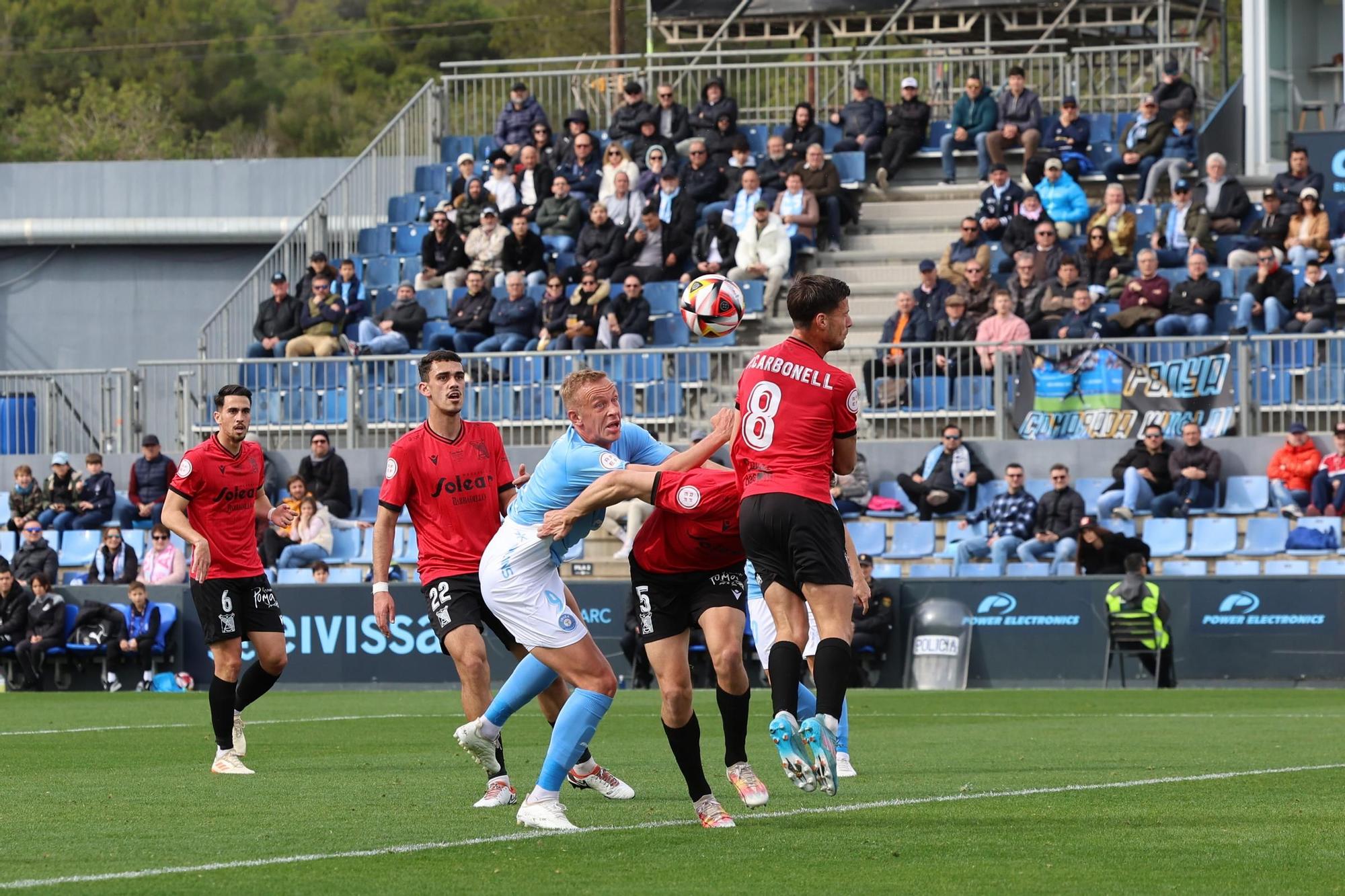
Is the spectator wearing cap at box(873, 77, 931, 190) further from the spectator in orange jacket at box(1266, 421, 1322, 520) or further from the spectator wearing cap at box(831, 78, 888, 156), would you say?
the spectator in orange jacket at box(1266, 421, 1322, 520)

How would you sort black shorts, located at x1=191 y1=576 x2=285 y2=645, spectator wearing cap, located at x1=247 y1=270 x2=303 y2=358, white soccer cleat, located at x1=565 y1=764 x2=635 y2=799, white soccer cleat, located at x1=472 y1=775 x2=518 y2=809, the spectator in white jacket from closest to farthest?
white soccer cleat, located at x1=472 y1=775 x2=518 y2=809 < white soccer cleat, located at x1=565 y1=764 x2=635 y2=799 < black shorts, located at x1=191 y1=576 x2=285 y2=645 < the spectator in white jacket < spectator wearing cap, located at x1=247 y1=270 x2=303 y2=358

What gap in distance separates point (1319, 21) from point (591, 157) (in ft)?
35.8

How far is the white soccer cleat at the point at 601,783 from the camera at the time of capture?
9.39m

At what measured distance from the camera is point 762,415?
27.1ft

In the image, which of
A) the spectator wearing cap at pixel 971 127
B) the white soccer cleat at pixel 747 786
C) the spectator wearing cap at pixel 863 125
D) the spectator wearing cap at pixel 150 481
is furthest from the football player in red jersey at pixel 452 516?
the spectator wearing cap at pixel 863 125

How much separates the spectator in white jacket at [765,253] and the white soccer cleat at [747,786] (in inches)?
711

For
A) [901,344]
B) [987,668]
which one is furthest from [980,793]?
[901,344]

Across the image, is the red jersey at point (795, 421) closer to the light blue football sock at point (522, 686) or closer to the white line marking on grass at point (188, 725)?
the light blue football sock at point (522, 686)

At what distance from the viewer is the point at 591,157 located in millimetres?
29062

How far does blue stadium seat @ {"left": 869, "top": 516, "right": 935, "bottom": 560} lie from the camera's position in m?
22.4

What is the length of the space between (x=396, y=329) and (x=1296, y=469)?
38.8ft

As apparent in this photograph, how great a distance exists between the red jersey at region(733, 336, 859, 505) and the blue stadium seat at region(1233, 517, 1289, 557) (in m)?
14.0

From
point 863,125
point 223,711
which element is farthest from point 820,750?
point 863,125

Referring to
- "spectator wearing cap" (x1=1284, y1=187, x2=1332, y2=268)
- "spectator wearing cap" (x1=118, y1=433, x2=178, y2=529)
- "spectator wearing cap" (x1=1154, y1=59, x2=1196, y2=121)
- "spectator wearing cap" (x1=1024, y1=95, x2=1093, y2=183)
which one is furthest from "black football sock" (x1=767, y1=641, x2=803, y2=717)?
"spectator wearing cap" (x1=1154, y1=59, x2=1196, y2=121)
